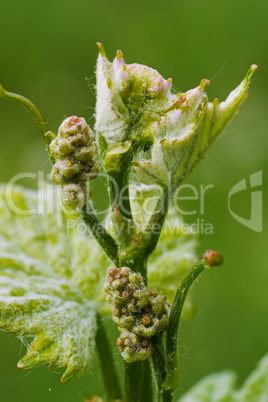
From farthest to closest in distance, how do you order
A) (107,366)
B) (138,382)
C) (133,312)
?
1. (107,366)
2. (138,382)
3. (133,312)

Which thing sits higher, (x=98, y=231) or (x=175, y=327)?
(x=98, y=231)

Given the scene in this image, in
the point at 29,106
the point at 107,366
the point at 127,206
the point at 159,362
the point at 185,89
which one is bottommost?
the point at 107,366

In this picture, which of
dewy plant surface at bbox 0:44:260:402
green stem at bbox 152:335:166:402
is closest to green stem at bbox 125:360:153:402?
dewy plant surface at bbox 0:44:260:402

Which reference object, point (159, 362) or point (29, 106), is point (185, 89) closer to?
point (29, 106)

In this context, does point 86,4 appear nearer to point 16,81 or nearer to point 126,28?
point 126,28

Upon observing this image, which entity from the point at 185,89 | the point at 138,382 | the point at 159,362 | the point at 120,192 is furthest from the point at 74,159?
the point at 185,89

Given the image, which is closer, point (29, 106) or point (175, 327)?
point (175, 327)

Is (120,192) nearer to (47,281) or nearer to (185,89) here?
(47,281)

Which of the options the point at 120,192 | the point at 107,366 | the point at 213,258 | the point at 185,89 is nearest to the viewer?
the point at 213,258

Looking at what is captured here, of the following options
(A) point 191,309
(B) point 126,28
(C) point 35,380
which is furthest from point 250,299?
(B) point 126,28
